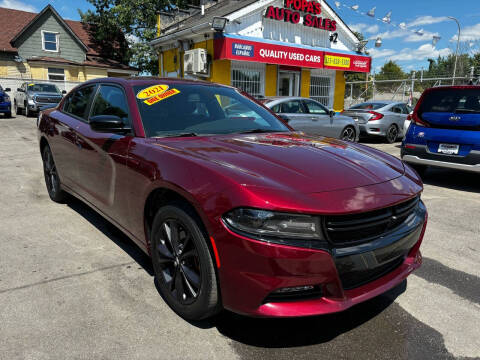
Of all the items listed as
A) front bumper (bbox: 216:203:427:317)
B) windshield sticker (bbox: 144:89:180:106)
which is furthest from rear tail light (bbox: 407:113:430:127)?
front bumper (bbox: 216:203:427:317)

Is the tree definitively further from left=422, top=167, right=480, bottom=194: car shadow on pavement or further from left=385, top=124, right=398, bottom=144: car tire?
left=422, top=167, right=480, bottom=194: car shadow on pavement

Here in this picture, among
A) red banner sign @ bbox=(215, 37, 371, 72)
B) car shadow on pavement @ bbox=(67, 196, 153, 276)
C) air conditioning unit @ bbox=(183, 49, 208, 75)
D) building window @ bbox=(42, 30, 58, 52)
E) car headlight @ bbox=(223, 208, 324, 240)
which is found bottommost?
car shadow on pavement @ bbox=(67, 196, 153, 276)

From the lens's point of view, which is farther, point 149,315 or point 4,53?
point 4,53

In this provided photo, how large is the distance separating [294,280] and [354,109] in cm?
Answer: 1078

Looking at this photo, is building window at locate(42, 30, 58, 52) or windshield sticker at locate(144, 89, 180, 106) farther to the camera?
building window at locate(42, 30, 58, 52)

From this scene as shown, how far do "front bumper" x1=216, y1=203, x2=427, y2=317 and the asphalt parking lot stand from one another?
0.38 m

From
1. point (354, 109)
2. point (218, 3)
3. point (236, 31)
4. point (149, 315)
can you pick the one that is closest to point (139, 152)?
→ point (149, 315)

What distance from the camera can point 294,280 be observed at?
1790 mm

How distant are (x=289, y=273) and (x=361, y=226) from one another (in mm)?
470

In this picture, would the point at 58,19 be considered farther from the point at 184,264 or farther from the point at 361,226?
the point at 361,226

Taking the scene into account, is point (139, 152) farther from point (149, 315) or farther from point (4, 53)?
point (4, 53)

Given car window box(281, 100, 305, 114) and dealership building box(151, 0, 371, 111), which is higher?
dealership building box(151, 0, 371, 111)

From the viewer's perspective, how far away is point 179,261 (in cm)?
229

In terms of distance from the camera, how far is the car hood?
1992 millimetres
